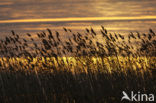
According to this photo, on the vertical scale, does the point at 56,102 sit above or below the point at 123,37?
below

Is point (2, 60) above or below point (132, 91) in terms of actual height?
above

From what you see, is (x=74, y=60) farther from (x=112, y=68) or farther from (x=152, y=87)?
(x=152, y=87)

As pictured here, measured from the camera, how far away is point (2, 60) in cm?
888

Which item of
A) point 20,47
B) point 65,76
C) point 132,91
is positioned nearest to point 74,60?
point 65,76

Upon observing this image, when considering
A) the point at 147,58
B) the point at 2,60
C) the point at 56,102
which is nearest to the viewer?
the point at 56,102

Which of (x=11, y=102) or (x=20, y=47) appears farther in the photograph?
(x=20, y=47)

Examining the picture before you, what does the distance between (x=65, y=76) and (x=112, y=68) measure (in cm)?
126

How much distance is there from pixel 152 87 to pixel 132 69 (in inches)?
39.3

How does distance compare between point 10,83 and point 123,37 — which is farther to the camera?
point 10,83

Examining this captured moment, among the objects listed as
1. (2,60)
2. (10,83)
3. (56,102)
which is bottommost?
(56,102)

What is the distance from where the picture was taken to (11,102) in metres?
7.34

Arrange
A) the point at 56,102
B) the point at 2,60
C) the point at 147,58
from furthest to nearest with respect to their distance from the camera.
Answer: the point at 2,60 < the point at 147,58 < the point at 56,102

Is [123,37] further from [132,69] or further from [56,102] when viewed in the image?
[56,102]

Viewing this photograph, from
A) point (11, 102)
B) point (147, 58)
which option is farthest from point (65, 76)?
point (147, 58)
